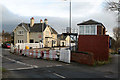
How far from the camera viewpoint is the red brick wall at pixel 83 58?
1487cm

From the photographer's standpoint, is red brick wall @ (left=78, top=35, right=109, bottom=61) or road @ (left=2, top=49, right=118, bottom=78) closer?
road @ (left=2, top=49, right=118, bottom=78)

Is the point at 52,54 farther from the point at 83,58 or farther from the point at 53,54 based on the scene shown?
the point at 83,58

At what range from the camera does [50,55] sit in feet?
60.4

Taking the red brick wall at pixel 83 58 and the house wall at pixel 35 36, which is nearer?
the red brick wall at pixel 83 58

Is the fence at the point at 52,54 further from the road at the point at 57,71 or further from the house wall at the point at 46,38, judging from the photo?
the house wall at the point at 46,38

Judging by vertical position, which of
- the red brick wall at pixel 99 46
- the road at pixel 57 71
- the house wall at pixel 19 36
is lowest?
the road at pixel 57 71

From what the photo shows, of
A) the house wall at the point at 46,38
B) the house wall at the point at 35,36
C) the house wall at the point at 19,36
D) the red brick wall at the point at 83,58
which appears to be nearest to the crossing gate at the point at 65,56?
the red brick wall at the point at 83,58

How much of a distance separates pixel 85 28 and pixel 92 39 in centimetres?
256

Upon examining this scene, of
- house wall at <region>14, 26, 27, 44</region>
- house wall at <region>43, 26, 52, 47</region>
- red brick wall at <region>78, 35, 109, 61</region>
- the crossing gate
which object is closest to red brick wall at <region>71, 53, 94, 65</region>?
the crossing gate

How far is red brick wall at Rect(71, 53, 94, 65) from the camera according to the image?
14.9m

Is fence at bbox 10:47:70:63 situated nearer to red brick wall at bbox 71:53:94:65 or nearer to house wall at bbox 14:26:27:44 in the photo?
red brick wall at bbox 71:53:94:65

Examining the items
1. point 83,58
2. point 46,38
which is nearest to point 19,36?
point 46,38

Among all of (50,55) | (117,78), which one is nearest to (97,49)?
(50,55)

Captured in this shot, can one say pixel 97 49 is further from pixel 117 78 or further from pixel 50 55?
pixel 117 78
